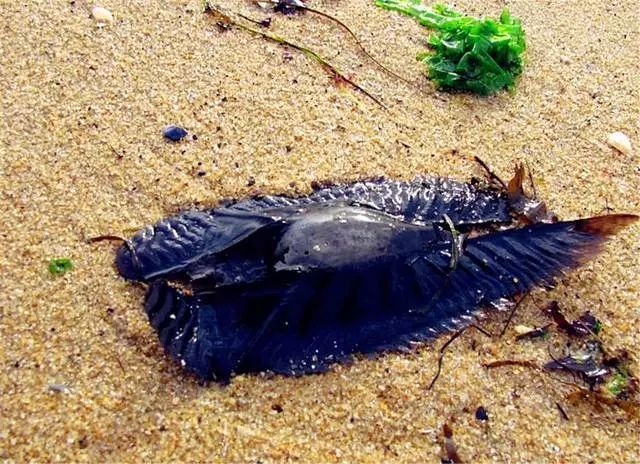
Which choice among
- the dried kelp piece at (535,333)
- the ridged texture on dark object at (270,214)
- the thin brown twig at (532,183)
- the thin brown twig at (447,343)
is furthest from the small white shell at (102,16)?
the dried kelp piece at (535,333)

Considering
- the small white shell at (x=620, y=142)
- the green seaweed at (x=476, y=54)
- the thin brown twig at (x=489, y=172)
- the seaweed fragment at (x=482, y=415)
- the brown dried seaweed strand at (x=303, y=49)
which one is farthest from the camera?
the green seaweed at (x=476, y=54)

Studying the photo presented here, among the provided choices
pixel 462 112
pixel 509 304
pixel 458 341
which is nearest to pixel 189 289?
pixel 458 341

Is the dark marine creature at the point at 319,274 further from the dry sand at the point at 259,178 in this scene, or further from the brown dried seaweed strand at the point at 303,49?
the brown dried seaweed strand at the point at 303,49

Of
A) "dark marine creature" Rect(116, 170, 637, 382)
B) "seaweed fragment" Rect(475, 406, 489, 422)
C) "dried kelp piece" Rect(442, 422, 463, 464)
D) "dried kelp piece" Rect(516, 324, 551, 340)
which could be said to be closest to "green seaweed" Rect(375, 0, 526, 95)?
"dark marine creature" Rect(116, 170, 637, 382)

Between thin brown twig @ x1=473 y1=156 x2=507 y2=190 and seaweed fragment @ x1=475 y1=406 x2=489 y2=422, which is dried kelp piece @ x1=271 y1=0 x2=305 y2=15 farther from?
seaweed fragment @ x1=475 y1=406 x2=489 y2=422

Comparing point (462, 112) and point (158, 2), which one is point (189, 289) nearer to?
point (462, 112)

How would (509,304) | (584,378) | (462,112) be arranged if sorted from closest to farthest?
1. (584,378)
2. (509,304)
3. (462,112)

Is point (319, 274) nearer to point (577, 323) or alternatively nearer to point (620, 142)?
point (577, 323)
